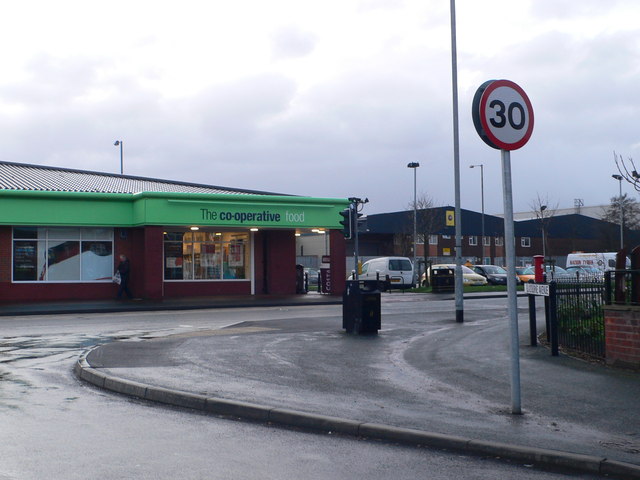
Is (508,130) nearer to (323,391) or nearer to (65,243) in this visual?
(323,391)

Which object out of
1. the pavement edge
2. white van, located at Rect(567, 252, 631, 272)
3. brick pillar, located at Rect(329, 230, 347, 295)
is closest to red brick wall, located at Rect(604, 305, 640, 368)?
the pavement edge

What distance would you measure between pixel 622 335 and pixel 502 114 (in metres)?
4.57

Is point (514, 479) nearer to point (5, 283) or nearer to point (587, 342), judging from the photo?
point (587, 342)

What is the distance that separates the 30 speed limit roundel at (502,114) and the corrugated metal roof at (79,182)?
26.9 m

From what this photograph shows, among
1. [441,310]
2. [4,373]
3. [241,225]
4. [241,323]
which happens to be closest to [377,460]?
[4,373]

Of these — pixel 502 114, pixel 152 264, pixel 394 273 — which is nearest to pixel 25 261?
pixel 152 264

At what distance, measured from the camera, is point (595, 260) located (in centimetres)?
4178

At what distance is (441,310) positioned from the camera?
25.1m

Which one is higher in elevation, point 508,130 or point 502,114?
point 502,114

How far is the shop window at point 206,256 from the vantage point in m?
33.9

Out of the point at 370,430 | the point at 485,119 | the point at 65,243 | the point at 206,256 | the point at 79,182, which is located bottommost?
the point at 370,430

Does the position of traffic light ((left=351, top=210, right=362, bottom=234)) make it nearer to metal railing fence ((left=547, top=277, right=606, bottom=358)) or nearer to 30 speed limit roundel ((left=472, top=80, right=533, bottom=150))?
metal railing fence ((left=547, top=277, right=606, bottom=358))

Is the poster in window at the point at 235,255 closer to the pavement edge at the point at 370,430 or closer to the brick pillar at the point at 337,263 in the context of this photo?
the brick pillar at the point at 337,263

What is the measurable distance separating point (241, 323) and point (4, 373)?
929 centimetres
